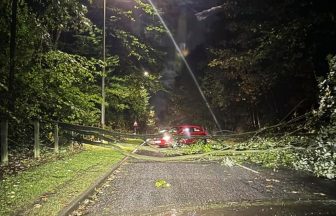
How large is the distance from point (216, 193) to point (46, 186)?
12.9 ft

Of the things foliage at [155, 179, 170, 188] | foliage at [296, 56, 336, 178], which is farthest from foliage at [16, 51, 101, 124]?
foliage at [296, 56, 336, 178]

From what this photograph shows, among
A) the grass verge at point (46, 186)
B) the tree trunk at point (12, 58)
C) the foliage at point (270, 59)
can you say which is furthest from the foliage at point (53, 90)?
the foliage at point (270, 59)

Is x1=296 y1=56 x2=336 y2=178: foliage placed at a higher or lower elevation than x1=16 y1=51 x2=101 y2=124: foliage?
lower

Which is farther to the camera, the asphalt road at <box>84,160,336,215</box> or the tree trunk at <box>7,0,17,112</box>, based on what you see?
the tree trunk at <box>7,0,17,112</box>

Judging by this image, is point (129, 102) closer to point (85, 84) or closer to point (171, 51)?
point (85, 84)

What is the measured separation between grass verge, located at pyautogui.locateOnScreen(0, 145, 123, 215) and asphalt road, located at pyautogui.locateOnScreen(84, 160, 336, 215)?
0.57 metres

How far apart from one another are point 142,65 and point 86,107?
60.5 feet

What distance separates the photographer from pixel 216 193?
9.52 metres

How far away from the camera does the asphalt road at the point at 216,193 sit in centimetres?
778

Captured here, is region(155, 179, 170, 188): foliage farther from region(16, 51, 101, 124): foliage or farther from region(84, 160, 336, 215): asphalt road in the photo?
region(16, 51, 101, 124): foliage

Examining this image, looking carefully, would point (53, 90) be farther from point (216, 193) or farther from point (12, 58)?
point (216, 193)

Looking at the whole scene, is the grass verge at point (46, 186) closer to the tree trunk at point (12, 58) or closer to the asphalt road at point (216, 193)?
the asphalt road at point (216, 193)

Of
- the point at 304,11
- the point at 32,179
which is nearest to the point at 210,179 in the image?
the point at 32,179

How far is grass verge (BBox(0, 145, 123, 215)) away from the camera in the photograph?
763 cm
